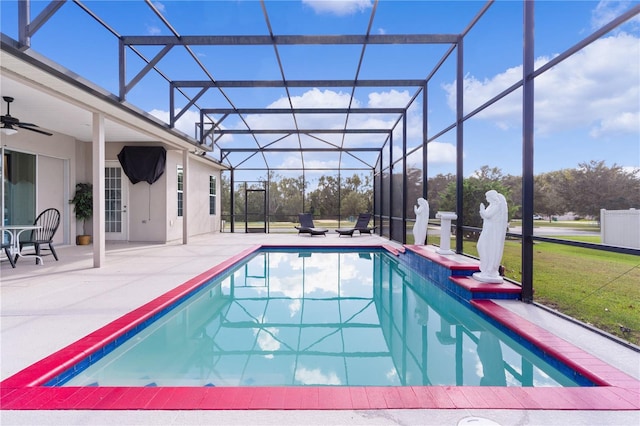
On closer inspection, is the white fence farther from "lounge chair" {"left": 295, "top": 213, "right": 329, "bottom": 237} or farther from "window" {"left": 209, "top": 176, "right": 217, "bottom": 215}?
"window" {"left": 209, "top": 176, "right": 217, "bottom": 215}

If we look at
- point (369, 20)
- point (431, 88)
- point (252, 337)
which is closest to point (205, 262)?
point (252, 337)

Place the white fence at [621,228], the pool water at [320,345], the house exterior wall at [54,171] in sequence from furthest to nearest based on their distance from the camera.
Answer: the house exterior wall at [54,171] < the white fence at [621,228] < the pool water at [320,345]

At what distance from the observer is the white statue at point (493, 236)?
12.2 ft

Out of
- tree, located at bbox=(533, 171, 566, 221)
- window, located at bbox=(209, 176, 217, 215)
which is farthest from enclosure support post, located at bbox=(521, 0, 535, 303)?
window, located at bbox=(209, 176, 217, 215)

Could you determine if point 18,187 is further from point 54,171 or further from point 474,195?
point 474,195

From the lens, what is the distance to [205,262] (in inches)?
235

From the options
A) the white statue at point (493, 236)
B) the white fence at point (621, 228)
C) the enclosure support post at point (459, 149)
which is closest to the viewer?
the white fence at point (621, 228)

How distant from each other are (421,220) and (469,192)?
3.99 meters

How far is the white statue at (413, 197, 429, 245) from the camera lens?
21.3 ft

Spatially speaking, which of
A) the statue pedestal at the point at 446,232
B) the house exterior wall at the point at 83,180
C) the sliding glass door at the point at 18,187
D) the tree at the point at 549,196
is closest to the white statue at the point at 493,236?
the statue pedestal at the point at 446,232

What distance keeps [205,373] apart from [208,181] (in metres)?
10.5

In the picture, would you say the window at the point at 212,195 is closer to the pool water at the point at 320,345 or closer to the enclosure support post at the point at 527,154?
the pool water at the point at 320,345

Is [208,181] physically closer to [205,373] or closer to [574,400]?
[205,373]

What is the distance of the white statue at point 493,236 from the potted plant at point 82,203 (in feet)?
28.7
